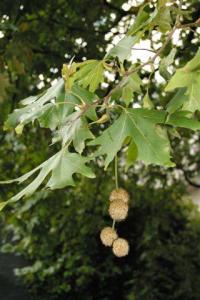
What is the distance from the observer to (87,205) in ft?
14.6

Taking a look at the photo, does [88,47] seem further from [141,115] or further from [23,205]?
[141,115]

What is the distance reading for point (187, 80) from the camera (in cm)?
104

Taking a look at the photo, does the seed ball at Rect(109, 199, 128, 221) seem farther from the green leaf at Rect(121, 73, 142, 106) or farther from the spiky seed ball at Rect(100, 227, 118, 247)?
the green leaf at Rect(121, 73, 142, 106)

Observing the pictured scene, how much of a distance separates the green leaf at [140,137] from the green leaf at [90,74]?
0.18 m

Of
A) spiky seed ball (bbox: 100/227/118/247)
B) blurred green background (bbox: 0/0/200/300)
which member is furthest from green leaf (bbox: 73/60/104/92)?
blurred green background (bbox: 0/0/200/300)

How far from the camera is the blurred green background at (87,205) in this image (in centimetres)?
305

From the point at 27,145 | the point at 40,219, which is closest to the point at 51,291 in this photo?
the point at 40,219

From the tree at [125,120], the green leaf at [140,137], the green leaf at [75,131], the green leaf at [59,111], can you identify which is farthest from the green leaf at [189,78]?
the green leaf at [59,111]

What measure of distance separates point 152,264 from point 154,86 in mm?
1653

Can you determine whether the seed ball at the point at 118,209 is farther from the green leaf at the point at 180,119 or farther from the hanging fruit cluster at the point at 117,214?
the green leaf at the point at 180,119

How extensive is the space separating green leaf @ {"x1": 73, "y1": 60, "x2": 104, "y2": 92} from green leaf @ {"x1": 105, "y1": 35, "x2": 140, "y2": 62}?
102 millimetres

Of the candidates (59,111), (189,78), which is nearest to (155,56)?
(189,78)

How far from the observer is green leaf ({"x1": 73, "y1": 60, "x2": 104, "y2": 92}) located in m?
1.29

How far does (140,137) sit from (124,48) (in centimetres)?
19
